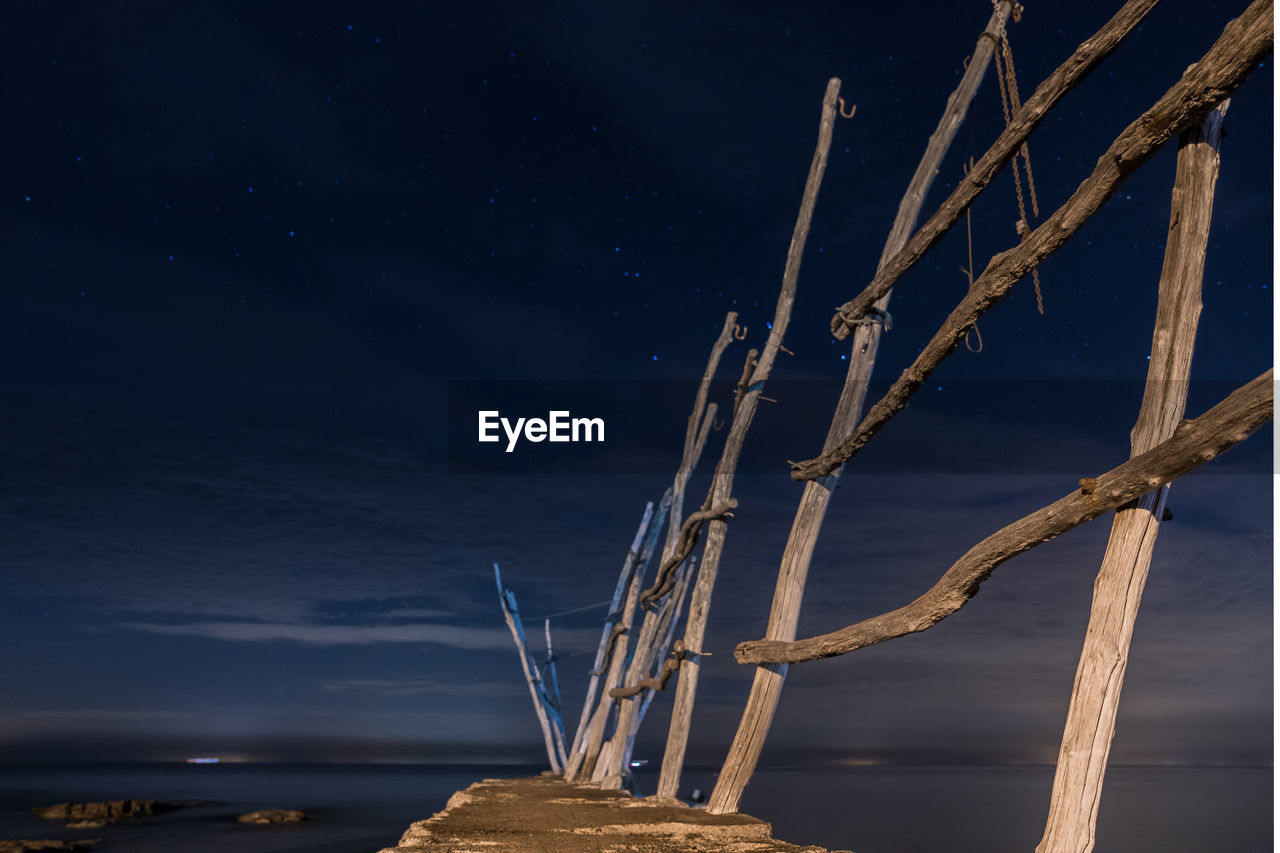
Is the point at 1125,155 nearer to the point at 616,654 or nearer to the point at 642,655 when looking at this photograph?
the point at 642,655

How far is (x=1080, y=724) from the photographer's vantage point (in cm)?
268

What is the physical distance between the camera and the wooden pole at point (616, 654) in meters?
11.2

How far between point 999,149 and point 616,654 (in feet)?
28.9

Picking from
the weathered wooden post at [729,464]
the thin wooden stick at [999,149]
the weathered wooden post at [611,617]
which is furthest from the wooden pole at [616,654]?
the thin wooden stick at [999,149]

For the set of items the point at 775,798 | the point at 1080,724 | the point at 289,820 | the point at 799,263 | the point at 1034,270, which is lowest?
the point at 775,798

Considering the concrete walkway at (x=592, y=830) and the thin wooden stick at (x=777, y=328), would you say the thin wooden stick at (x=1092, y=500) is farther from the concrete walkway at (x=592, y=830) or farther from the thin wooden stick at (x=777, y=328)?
the thin wooden stick at (x=777, y=328)

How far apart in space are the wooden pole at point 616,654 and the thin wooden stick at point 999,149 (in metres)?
6.27

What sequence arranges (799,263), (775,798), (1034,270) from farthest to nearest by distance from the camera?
1. (775,798)
2. (799,263)
3. (1034,270)

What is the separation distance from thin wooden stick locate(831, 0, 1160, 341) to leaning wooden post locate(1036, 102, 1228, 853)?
66 cm

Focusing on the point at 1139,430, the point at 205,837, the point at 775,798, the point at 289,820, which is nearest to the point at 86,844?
the point at 205,837

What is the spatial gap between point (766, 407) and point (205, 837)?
19408 millimetres

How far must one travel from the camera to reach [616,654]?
11.4m

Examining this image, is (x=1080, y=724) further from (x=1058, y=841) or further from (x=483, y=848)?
(x=483, y=848)

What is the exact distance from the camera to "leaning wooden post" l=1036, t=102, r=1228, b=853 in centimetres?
265
